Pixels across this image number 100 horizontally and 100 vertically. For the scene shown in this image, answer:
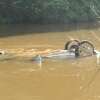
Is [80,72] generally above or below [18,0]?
below

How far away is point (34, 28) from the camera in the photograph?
1083 inches

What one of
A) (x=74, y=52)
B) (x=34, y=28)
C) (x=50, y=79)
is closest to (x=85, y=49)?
(x=74, y=52)

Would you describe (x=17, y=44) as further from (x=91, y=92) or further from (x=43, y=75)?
(x=91, y=92)

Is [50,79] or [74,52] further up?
Answer: [74,52]

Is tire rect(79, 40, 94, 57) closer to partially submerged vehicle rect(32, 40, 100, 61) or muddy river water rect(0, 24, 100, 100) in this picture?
partially submerged vehicle rect(32, 40, 100, 61)

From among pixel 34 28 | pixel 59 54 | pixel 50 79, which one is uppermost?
pixel 34 28

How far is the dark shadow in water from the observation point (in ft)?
84.3

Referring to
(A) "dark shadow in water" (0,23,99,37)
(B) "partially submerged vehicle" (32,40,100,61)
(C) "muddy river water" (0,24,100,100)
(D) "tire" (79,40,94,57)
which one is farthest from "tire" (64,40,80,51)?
(A) "dark shadow in water" (0,23,99,37)

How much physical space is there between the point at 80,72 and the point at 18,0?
16517mm

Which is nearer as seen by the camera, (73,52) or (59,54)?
(59,54)

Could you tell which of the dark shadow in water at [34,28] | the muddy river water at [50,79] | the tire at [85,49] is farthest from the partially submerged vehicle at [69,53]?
the dark shadow in water at [34,28]

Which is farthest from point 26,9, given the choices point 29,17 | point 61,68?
point 61,68

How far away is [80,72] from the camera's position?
14445mm

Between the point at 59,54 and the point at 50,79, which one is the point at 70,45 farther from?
the point at 50,79
